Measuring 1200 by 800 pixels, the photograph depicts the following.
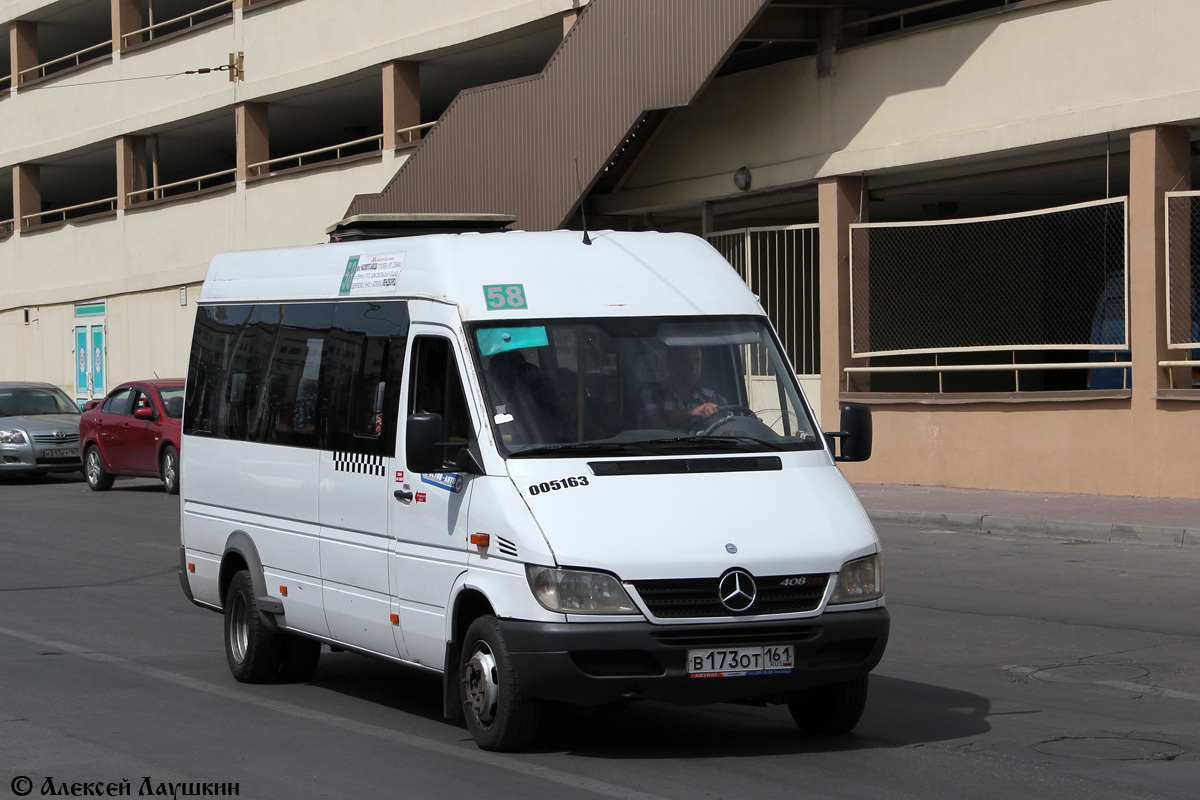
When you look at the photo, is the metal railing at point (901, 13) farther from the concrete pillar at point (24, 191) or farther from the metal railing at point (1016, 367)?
the concrete pillar at point (24, 191)

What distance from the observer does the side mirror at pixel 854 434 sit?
7.63m

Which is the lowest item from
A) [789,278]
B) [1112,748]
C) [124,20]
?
[1112,748]

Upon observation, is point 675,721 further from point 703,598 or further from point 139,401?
point 139,401

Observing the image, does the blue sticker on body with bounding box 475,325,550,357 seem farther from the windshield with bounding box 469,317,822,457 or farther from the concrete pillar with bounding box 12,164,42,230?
the concrete pillar with bounding box 12,164,42,230

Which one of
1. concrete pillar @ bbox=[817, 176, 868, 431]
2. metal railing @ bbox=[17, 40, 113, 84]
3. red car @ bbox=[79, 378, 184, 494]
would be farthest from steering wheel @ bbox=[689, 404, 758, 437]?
metal railing @ bbox=[17, 40, 113, 84]

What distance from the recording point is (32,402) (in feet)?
90.2

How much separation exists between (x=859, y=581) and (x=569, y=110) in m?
17.2

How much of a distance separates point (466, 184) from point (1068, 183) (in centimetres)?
908

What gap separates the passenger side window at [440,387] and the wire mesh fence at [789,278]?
50.8 ft

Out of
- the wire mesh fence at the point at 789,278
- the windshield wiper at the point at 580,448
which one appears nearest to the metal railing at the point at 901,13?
the wire mesh fence at the point at 789,278

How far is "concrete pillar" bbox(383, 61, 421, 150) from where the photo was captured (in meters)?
29.1

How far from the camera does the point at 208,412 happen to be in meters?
9.77

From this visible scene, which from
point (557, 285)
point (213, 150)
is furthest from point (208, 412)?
point (213, 150)

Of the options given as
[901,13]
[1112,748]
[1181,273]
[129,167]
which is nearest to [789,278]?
[901,13]
